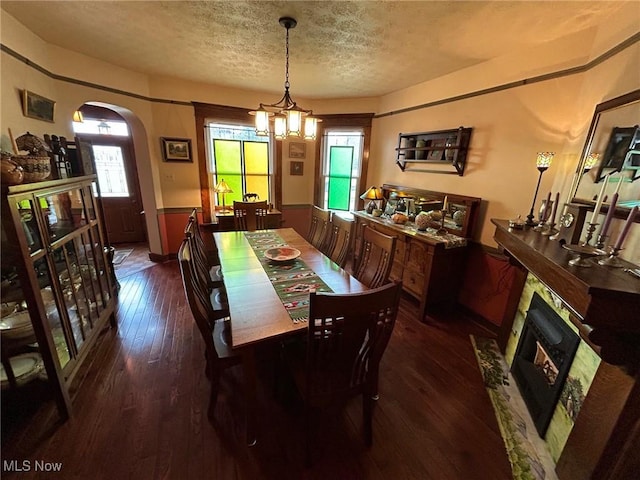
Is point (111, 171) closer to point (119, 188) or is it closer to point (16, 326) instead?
point (119, 188)

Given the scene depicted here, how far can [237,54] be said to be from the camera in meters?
2.51

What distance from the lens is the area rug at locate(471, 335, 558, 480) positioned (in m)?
1.38

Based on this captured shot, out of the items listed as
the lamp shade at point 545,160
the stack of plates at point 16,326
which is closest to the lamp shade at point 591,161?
the lamp shade at point 545,160

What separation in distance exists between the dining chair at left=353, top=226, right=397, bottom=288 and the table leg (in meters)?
0.94

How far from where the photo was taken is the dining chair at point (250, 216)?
11.0ft

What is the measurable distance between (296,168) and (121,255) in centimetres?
332

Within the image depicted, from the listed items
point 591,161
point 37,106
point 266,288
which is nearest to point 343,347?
point 266,288

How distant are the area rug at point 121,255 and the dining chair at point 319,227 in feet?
10.8

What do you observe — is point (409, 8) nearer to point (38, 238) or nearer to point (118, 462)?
point (38, 238)

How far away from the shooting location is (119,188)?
4602mm

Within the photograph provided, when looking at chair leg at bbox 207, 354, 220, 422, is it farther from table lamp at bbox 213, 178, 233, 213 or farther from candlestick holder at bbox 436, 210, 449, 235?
table lamp at bbox 213, 178, 233, 213

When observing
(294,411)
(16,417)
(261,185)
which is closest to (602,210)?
(294,411)

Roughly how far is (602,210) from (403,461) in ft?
5.77

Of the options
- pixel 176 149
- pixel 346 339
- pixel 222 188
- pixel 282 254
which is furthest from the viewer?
pixel 222 188
